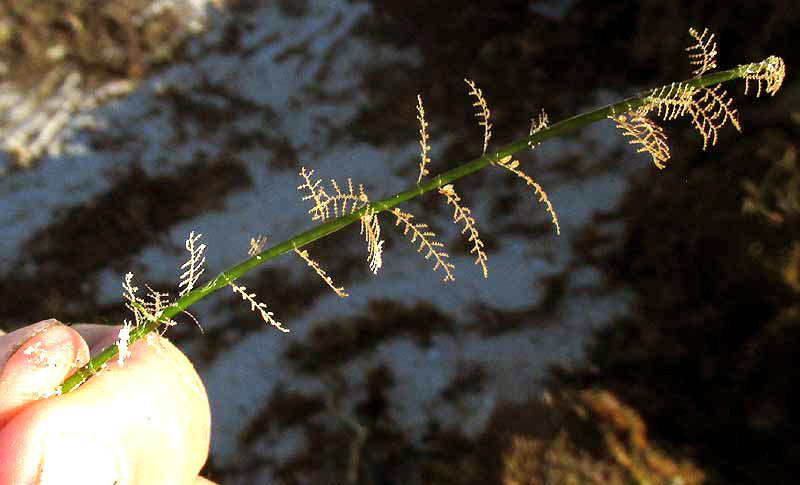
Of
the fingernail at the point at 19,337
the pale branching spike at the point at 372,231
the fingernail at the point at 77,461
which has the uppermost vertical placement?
the fingernail at the point at 19,337

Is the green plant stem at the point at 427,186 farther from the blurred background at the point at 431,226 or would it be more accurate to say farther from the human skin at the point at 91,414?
the blurred background at the point at 431,226

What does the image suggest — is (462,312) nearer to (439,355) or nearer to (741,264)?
(439,355)

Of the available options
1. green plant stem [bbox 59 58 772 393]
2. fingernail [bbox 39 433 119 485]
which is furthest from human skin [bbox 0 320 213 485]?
green plant stem [bbox 59 58 772 393]

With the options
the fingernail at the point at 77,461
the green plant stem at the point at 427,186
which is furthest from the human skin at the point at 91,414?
the green plant stem at the point at 427,186

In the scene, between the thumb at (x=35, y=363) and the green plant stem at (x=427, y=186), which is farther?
the thumb at (x=35, y=363)

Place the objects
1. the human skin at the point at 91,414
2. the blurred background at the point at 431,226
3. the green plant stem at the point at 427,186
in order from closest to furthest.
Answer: the green plant stem at the point at 427,186 < the human skin at the point at 91,414 < the blurred background at the point at 431,226

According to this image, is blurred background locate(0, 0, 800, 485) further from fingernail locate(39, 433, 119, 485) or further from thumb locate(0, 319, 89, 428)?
thumb locate(0, 319, 89, 428)

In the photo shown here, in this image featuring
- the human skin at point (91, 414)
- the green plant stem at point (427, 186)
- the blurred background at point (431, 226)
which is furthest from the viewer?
the blurred background at point (431, 226)
